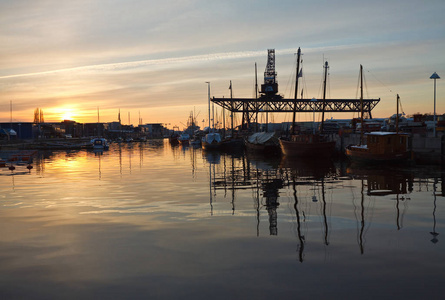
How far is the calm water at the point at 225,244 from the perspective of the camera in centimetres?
852

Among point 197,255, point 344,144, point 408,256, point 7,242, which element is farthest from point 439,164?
point 7,242

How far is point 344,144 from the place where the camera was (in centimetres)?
5447

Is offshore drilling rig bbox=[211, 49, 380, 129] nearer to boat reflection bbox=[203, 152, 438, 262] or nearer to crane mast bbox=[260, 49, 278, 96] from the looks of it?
crane mast bbox=[260, 49, 278, 96]

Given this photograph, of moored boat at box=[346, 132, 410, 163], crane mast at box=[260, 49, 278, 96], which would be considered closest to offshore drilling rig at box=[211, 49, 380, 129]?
crane mast at box=[260, 49, 278, 96]

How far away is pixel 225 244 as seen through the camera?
11688 mm

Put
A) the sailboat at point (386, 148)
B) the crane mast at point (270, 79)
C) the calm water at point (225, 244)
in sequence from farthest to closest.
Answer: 1. the crane mast at point (270, 79)
2. the sailboat at point (386, 148)
3. the calm water at point (225, 244)

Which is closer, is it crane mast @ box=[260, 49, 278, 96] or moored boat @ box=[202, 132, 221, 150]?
moored boat @ box=[202, 132, 221, 150]

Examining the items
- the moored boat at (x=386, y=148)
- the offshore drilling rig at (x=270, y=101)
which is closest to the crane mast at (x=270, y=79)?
the offshore drilling rig at (x=270, y=101)

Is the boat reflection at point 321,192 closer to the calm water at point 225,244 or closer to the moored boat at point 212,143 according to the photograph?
the calm water at point 225,244

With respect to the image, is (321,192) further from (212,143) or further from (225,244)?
(212,143)

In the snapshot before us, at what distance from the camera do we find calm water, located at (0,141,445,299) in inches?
335

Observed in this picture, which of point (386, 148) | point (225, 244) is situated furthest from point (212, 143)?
point (225, 244)

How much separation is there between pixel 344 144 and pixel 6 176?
133 feet

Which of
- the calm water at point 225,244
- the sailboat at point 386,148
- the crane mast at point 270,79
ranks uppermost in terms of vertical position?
the crane mast at point 270,79
